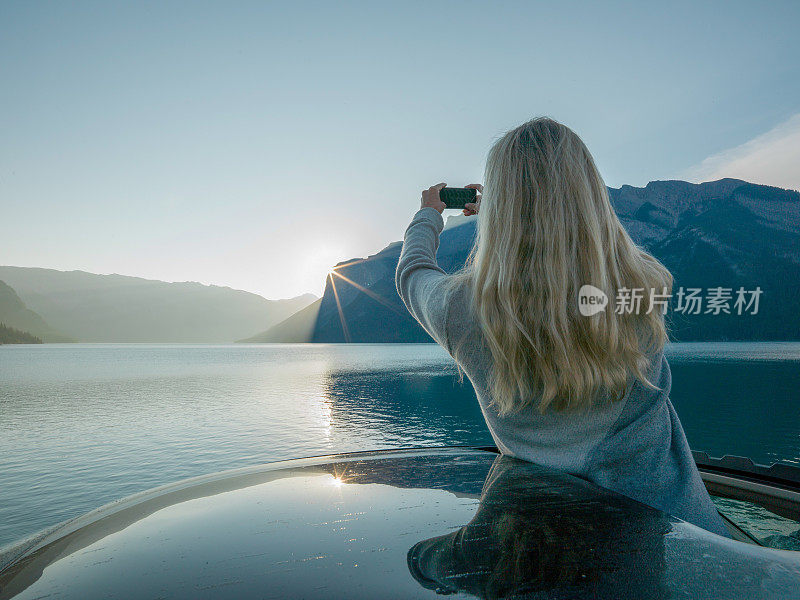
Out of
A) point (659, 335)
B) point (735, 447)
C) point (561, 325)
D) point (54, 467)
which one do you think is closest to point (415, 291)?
point (561, 325)

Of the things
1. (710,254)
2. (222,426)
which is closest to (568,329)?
(222,426)

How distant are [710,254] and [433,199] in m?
176

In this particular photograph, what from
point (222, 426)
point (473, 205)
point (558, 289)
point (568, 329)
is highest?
point (473, 205)

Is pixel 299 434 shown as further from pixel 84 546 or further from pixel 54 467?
pixel 84 546

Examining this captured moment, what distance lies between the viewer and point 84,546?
4.00 ft

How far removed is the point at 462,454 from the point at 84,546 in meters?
1.40

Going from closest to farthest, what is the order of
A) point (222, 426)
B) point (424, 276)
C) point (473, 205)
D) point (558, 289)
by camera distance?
1. point (558, 289)
2. point (424, 276)
3. point (473, 205)
4. point (222, 426)

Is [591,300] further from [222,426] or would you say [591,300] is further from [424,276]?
[222,426]

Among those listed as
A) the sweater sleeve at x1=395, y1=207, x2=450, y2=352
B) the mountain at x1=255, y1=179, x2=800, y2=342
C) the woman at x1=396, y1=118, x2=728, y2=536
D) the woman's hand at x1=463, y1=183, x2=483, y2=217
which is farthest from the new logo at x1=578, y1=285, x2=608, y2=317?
the mountain at x1=255, y1=179, x2=800, y2=342

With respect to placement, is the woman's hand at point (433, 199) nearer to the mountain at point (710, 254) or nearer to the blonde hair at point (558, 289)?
the blonde hair at point (558, 289)

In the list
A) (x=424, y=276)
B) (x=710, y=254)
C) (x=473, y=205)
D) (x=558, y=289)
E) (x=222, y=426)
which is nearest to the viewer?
(x=558, y=289)

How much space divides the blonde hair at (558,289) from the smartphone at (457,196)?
56 centimetres

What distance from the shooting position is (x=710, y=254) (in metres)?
148

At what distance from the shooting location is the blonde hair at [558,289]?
1430mm
